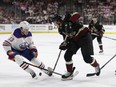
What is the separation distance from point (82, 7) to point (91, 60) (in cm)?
1189

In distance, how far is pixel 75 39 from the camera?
4.75 m

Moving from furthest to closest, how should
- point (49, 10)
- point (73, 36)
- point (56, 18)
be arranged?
point (49, 10) < point (73, 36) < point (56, 18)

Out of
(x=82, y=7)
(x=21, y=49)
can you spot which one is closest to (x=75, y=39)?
(x=21, y=49)

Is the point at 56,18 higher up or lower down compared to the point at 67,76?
higher up

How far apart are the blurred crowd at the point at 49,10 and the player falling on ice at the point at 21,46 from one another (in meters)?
10.5

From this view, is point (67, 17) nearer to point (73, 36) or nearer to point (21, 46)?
point (73, 36)

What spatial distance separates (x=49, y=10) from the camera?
16.7 m

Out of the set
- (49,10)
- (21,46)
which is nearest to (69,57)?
(21,46)

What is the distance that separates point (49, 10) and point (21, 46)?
1189cm

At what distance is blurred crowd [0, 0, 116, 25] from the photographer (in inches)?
611

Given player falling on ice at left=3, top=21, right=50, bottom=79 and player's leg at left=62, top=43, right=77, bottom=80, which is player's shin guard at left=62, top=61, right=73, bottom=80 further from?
player falling on ice at left=3, top=21, right=50, bottom=79

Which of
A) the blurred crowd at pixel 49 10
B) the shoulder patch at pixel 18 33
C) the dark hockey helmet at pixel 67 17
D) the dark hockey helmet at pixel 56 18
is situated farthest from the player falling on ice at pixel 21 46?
the blurred crowd at pixel 49 10

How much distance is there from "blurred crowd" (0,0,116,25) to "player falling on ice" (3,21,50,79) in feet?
34.4

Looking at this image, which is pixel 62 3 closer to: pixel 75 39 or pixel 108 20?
pixel 108 20
